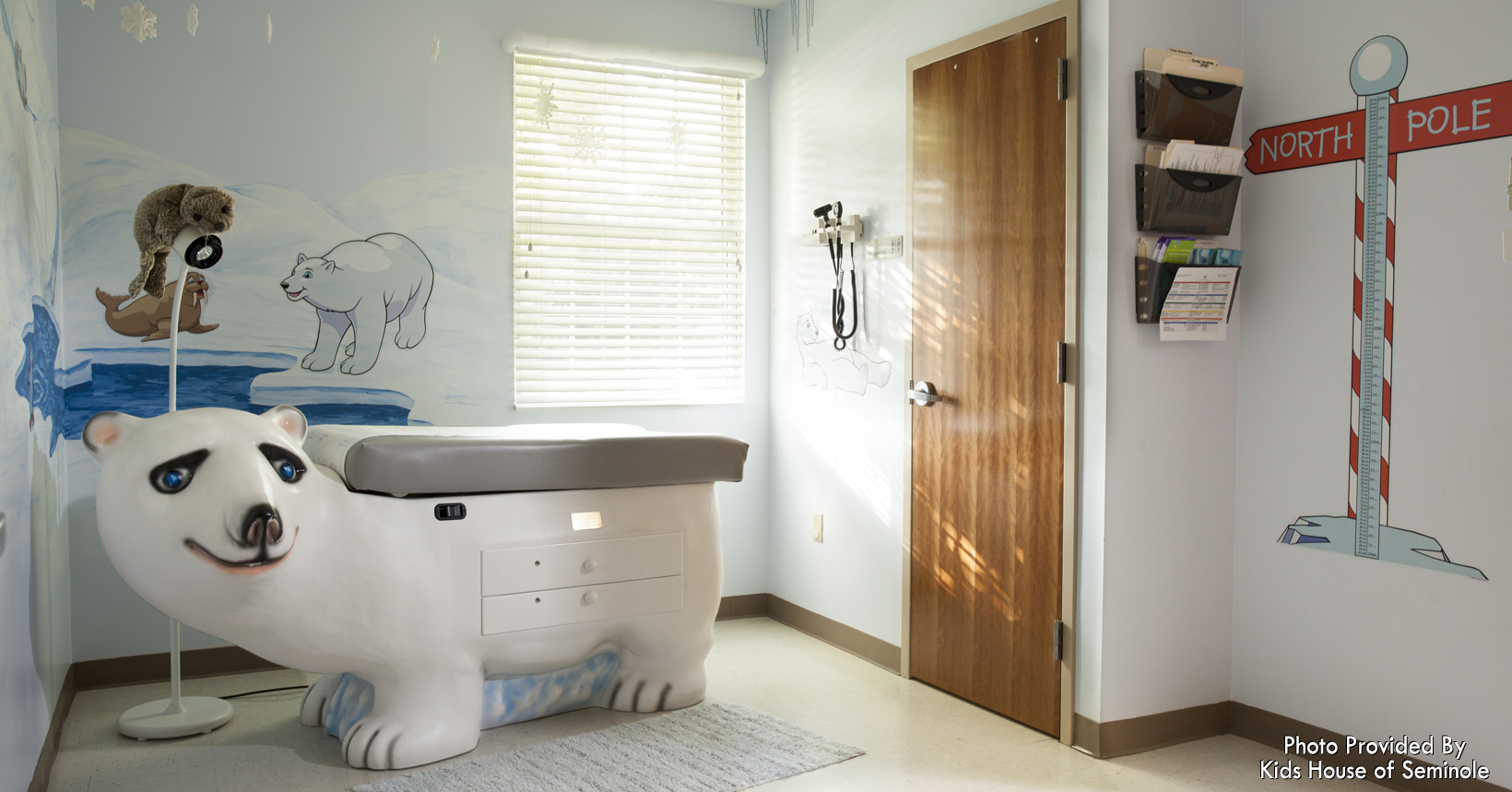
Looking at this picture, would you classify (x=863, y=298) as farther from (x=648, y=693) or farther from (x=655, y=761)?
(x=655, y=761)

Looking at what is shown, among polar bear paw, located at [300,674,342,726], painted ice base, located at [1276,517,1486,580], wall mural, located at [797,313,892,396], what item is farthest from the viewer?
wall mural, located at [797,313,892,396]

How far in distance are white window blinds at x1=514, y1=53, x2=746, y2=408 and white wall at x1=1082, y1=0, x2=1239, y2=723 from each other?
1.83m

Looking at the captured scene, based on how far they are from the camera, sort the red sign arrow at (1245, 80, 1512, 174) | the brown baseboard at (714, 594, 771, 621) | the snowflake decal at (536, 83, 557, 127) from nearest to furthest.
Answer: the red sign arrow at (1245, 80, 1512, 174) → the snowflake decal at (536, 83, 557, 127) → the brown baseboard at (714, 594, 771, 621)

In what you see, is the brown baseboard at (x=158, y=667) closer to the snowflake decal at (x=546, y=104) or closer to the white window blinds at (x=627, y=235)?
the white window blinds at (x=627, y=235)

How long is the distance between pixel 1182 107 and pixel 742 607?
2.53 meters

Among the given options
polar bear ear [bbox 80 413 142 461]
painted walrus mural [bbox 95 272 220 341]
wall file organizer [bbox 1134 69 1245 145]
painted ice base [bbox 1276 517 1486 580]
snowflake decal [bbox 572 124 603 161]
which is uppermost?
snowflake decal [bbox 572 124 603 161]

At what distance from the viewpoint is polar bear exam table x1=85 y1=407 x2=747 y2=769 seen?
2.15 m

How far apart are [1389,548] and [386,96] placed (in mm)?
3345

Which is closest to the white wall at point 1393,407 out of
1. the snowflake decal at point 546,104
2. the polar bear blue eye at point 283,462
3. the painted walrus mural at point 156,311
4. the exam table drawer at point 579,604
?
the exam table drawer at point 579,604

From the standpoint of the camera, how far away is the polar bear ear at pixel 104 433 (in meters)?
2.13

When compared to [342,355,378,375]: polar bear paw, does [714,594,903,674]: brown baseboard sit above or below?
below

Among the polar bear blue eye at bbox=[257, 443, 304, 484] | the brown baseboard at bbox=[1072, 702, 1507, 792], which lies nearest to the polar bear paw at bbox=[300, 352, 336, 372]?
the polar bear blue eye at bbox=[257, 443, 304, 484]

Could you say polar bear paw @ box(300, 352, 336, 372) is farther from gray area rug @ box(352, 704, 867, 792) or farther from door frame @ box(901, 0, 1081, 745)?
door frame @ box(901, 0, 1081, 745)

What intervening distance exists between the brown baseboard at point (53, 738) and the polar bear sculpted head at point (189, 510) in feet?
1.74
